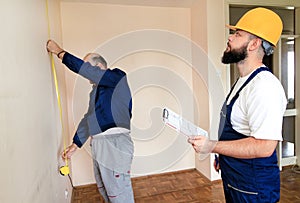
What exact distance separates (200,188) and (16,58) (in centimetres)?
253

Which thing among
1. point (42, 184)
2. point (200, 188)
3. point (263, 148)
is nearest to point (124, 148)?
point (42, 184)

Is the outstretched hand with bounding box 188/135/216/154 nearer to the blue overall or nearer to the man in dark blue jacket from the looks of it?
the blue overall

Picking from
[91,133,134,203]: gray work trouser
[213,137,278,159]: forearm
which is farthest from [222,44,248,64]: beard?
[91,133,134,203]: gray work trouser

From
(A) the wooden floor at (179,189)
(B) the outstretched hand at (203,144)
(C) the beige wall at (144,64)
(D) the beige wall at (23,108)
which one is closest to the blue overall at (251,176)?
(B) the outstretched hand at (203,144)

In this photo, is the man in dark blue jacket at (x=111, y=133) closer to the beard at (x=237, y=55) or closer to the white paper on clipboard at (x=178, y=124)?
the white paper on clipboard at (x=178, y=124)

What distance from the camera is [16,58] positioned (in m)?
0.85

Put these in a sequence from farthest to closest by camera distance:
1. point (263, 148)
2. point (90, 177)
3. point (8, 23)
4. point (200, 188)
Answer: point (90, 177)
point (200, 188)
point (263, 148)
point (8, 23)

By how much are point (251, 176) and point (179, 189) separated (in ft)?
5.74

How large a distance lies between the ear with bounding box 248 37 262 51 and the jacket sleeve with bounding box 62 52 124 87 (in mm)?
928

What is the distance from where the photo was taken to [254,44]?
120 centimetres

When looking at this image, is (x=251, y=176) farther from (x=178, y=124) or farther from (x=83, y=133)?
(x=83, y=133)

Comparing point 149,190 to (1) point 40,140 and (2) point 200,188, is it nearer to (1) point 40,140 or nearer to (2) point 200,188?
(2) point 200,188

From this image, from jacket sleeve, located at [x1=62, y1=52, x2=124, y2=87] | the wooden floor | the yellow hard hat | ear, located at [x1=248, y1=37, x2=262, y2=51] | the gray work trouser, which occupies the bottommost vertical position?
the wooden floor

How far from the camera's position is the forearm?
1.06 m
